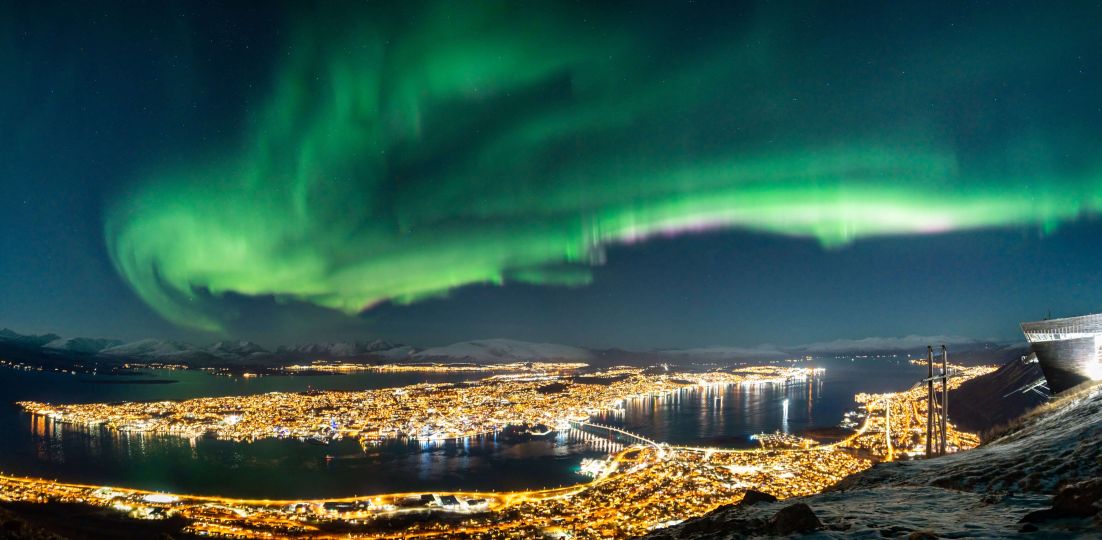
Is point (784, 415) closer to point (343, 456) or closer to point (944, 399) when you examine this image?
point (343, 456)

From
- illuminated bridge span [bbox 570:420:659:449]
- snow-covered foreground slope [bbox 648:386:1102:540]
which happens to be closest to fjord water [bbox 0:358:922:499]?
illuminated bridge span [bbox 570:420:659:449]

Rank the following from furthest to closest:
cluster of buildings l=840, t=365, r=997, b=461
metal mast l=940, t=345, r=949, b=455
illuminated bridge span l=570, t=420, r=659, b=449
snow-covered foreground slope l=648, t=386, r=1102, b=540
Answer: illuminated bridge span l=570, t=420, r=659, b=449
cluster of buildings l=840, t=365, r=997, b=461
metal mast l=940, t=345, r=949, b=455
snow-covered foreground slope l=648, t=386, r=1102, b=540

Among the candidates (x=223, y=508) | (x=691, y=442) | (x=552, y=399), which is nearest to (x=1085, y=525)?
(x=223, y=508)

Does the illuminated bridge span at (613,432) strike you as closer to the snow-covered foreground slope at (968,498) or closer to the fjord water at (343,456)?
the fjord water at (343,456)

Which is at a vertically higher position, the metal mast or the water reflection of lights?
the metal mast

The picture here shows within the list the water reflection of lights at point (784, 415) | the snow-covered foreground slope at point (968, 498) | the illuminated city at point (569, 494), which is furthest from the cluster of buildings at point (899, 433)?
the snow-covered foreground slope at point (968, 498)

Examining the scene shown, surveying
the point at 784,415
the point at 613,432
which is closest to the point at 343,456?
the point at 613,432

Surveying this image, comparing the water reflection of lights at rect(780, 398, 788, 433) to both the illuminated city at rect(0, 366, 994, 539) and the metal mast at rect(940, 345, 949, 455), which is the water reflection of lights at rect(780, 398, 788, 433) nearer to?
the illuminated city at rect(0, 366, 994, 539)
